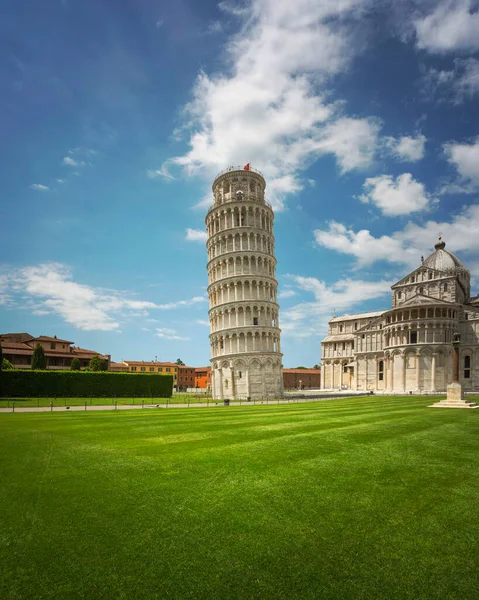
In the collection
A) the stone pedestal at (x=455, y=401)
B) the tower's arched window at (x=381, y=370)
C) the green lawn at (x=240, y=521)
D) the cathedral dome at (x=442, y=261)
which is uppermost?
the cathedral dome at (x=442, y=261)

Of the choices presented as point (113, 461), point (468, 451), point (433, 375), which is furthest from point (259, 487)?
point (433, 375)

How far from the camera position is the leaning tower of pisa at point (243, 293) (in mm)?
66000

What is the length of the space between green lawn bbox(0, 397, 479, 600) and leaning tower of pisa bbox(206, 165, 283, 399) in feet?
169

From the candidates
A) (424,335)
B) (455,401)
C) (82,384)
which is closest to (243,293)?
(82,384)

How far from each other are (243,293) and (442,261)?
5514 centimetres

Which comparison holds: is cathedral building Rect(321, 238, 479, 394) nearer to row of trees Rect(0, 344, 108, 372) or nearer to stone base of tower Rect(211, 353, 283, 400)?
stone base of tower Rect(211, 353, 283, 400)

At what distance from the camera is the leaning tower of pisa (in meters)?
66.0

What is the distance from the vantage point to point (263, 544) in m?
6.75

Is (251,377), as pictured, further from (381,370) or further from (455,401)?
(381,370)

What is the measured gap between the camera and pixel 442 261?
91.8 meters

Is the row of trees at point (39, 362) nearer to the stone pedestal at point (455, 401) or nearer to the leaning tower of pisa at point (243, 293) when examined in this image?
the leaning tower of pisa at point (243, 293)

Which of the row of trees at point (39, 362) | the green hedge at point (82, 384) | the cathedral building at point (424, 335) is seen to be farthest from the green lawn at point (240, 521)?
the cathedral building at point (424, 335)

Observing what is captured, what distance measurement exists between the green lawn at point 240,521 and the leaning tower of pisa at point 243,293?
5166 centimetres

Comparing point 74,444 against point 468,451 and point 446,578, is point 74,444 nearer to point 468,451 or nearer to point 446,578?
point 446,578
